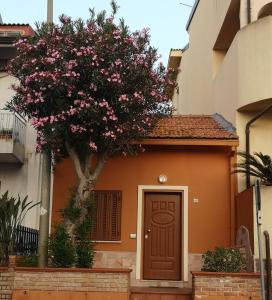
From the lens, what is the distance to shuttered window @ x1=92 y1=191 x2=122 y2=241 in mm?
14172

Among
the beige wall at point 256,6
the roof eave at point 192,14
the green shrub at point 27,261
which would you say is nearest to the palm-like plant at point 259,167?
the beige wall at point 256,6

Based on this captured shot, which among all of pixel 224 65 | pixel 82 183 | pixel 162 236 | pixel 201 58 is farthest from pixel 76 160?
pixel 201 58

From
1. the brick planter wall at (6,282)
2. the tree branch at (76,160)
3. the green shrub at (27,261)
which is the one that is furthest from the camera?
the tree branch at (76,160)

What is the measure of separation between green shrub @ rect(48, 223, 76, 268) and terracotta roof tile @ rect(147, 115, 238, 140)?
377 centimetres

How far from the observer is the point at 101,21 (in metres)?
12.2

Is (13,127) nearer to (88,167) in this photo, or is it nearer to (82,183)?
(88,167)

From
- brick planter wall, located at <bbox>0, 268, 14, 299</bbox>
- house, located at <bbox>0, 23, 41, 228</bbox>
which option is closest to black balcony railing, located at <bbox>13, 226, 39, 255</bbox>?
house, located at <bbox>0, 23, 41, 228</bbox>

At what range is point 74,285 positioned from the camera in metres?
11.0

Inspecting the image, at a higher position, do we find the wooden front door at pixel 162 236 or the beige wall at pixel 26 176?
the beige wall at pixel 26 176

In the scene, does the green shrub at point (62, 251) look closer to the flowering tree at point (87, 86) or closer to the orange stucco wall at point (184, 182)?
the flowering tree at point (87, 86)

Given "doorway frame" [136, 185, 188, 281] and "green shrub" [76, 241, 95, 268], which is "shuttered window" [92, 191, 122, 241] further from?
"green shrub" [76, 241, 95, 268]

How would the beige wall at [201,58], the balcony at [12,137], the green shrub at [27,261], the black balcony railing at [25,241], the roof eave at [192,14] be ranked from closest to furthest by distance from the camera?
the green shrub at [27,261] → the black balcony railing at [25,241] → the balcony at [12,137] → the beige wall at [201,58] → the roof eave at [192,14]

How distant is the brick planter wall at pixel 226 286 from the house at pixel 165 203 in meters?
2.85

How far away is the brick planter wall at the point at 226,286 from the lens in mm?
10906
